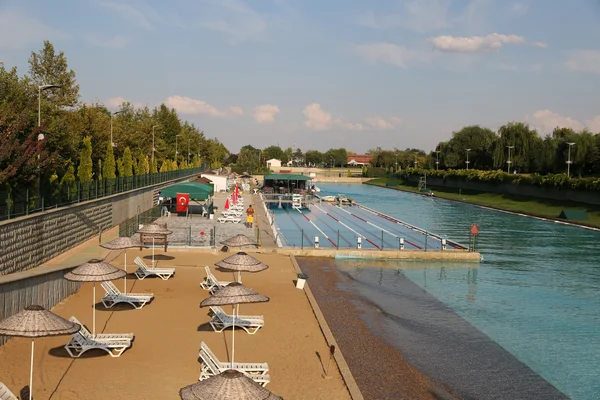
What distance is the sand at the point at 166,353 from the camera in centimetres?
1300

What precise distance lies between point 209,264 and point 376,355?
1320 cm

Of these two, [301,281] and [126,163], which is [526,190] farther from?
[301,281]

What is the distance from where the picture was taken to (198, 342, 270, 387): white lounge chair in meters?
13.2

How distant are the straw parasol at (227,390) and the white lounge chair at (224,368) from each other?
167 inches

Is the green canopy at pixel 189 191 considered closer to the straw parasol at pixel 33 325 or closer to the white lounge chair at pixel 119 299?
the white lounge chair at pixel 119 299

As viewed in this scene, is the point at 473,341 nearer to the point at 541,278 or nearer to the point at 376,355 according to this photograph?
the point at 376,355

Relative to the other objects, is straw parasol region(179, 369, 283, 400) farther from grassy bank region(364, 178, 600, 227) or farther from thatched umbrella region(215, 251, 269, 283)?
grassy bank region(364, 178, 600, 227)

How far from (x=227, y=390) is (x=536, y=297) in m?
21.7

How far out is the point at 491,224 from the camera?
60.7 metres

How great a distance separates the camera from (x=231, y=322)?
17.8 m

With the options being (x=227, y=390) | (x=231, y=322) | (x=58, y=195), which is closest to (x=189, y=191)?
(x=58, y=195)

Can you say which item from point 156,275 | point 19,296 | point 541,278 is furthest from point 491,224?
point 19,296

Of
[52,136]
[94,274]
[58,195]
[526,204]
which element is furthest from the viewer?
[526,204]

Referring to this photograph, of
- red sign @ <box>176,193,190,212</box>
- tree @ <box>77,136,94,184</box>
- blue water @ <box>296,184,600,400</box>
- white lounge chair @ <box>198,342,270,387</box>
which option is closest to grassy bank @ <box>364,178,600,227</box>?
blue water @ <box>296,184,600,400</box>
